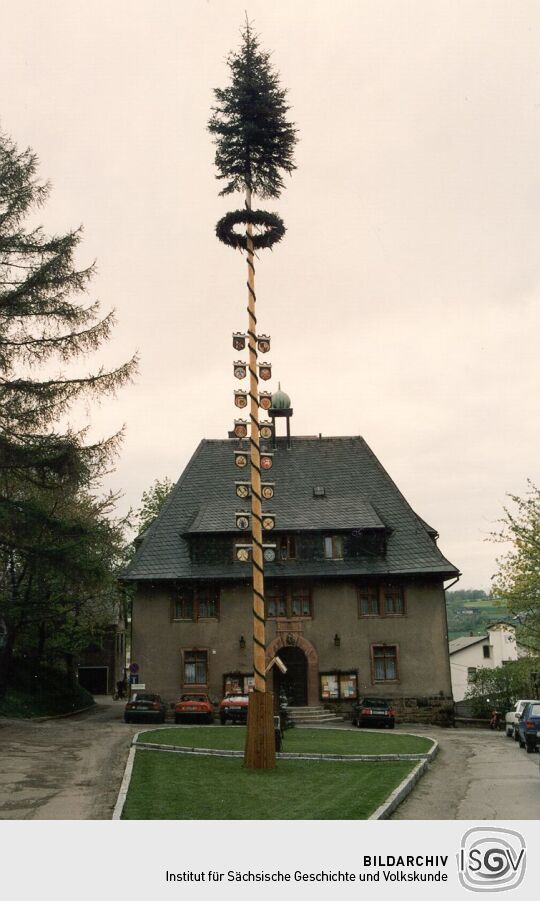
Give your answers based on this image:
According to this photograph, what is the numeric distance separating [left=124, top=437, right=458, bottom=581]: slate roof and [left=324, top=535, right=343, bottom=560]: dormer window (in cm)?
37

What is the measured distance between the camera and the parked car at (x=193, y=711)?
114ft

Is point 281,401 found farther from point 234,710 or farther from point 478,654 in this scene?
point 478,654

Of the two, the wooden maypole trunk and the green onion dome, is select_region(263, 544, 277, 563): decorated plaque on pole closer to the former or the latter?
the wooden maypole trunk

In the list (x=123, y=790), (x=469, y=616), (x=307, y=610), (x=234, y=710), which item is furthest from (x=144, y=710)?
(x=469, y=616)

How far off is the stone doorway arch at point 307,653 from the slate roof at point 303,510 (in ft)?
9.63

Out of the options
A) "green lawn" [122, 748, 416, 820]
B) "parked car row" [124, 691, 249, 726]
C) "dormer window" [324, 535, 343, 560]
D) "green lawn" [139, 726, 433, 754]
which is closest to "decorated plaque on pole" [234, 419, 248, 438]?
"green lawn" [122, 748, 416, 820]

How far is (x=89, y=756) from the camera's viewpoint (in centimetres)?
→ 2023

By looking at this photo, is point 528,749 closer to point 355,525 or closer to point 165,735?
point 165,735

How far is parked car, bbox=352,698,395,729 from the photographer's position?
33812 millimetres

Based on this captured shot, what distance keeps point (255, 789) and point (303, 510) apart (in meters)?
28.4

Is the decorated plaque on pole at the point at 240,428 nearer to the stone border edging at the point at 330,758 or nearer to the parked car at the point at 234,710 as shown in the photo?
the stone border edging at the point at 330,758

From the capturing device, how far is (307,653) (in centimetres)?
3925
